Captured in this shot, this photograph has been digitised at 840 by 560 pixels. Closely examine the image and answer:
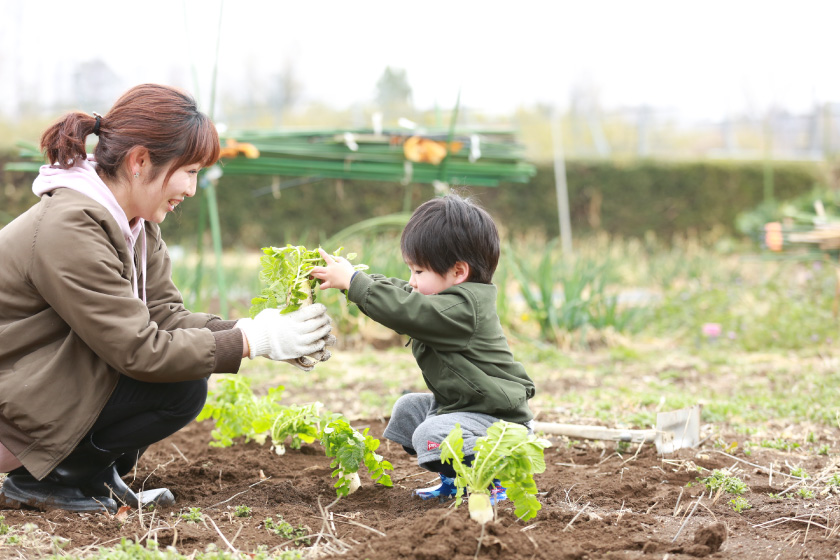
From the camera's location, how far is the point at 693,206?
17703 mm

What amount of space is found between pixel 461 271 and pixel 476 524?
2.89ft

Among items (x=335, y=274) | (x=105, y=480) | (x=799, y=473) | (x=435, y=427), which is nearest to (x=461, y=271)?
(x=335, y=274)

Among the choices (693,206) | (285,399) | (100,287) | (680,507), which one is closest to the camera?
(100,287)

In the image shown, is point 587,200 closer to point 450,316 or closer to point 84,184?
point 450,316

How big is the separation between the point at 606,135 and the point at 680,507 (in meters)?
26.3

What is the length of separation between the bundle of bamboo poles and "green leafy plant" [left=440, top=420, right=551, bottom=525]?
13.0 feet

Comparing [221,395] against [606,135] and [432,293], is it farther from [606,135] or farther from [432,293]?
[606,135]

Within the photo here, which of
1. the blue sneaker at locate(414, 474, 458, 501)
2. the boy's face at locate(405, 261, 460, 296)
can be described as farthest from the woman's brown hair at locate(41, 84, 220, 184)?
the blue sneaker at locate(414, 474, 458, 501)

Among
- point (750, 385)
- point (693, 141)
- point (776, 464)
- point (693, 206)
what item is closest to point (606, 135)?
point (693, 141)

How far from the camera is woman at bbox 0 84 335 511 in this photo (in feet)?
7.79

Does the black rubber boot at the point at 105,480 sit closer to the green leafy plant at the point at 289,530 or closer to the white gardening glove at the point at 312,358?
the green leafy plant at the point at 289,530

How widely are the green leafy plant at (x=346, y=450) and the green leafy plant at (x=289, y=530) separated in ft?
1.06

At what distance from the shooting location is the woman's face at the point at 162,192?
259 centimetres

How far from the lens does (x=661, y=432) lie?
3395mm
